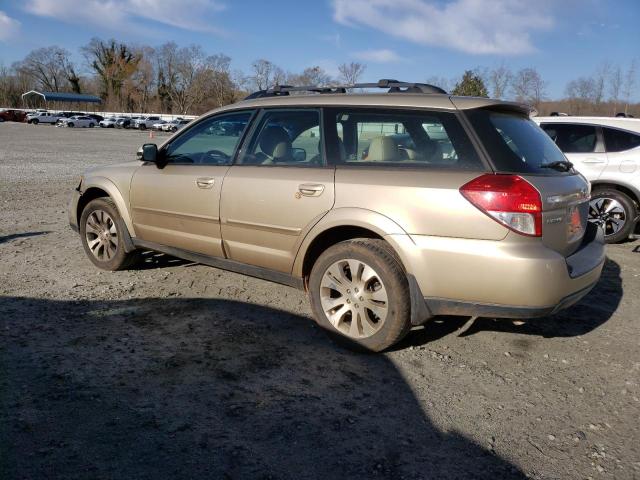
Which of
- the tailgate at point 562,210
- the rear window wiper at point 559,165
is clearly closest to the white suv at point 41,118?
the rear window wiper at point 559,165

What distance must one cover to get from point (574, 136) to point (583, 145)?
230 mm

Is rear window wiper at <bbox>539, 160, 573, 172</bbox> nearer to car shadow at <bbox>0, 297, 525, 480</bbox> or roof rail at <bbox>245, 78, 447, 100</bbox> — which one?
roof rail at <bbox>245, 78, 447, 100</bbox>

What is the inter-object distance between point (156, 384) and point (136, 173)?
2539 mm

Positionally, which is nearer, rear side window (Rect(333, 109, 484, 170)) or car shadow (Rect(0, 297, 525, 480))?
car shadow (Rect(0, 297, 525, 480))

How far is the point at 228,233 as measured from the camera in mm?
4375

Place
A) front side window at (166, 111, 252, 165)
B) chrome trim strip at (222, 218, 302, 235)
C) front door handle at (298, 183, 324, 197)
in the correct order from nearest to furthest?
front door handle at (298, 183, 324, 197) → chrome trim strip at (222, 218, 302, 235) → front side window at (166, 111, 252, 165)

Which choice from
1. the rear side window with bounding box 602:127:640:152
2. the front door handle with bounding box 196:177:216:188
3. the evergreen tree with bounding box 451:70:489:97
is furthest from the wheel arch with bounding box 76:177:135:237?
the evergreen tree with bounding box 451:70:489:97

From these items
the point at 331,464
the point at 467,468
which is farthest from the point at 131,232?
the point at 467,468

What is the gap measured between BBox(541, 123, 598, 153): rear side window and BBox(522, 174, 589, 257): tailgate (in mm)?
4405

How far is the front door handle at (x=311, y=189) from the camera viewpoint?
12.5 feet

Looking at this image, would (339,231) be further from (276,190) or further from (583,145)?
(583,145)

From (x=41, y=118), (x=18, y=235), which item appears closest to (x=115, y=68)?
(x=41, y=118)

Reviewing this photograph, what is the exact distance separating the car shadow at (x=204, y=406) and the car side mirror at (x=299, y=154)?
1.30 m

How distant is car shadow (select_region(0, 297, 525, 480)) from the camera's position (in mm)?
2516
